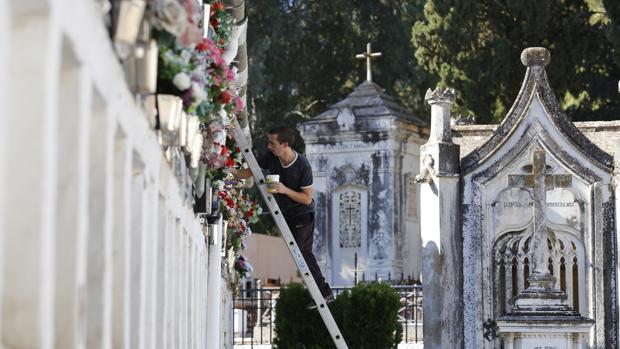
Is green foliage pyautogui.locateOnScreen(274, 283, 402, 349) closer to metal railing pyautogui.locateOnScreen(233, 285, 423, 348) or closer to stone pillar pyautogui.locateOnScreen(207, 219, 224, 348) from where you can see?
metal railing pyautogui.locateOnScreen(233, 285, 423, 348)

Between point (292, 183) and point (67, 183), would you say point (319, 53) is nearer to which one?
point (292, 183)

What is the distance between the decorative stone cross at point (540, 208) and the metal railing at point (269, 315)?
3933mm

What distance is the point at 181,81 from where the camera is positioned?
795cm

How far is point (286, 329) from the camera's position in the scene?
68.8ft

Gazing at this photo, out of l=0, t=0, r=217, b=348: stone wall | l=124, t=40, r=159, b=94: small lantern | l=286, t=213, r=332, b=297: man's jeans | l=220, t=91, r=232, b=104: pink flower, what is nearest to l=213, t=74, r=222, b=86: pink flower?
l=220, t=91, r=232, b=104: pink flower

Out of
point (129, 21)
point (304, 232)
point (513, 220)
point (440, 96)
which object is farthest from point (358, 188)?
point (129, 21)

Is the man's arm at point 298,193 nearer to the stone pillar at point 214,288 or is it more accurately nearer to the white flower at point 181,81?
the stone pillar at point 214,288

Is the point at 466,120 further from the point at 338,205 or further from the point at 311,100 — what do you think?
the point at 311,100

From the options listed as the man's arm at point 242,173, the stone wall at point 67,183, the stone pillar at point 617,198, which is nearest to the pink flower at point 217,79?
the stone wall at point 67,183

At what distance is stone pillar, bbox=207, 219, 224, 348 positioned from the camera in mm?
15172

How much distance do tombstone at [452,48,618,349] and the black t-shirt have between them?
4.66m

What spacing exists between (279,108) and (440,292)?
71.9 feet

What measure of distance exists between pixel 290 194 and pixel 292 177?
486 millimetres

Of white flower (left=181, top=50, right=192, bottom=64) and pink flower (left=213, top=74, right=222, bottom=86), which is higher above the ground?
pink flower (left=213, top=74, right=222, bottom=86)
